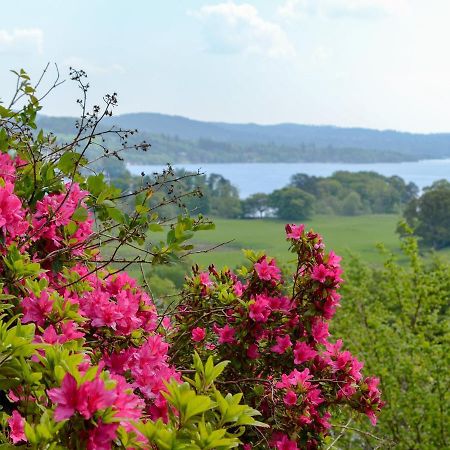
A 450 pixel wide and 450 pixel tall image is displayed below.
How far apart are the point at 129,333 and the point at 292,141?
5615 inches

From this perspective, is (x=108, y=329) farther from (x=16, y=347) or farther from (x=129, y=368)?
(x=16, y=347)

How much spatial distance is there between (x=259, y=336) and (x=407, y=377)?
6.71 meters

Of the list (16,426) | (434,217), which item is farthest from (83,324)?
Answer: (434,217)

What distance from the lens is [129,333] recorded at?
5.99 ft

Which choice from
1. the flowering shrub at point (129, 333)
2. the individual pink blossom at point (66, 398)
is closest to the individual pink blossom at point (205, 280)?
the flowering shrub at point (129, 333)

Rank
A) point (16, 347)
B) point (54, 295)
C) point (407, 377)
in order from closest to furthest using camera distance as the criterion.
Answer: point (16, 347) < point (54, 295) < point (407, 377)

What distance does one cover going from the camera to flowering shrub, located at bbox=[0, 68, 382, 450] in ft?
3.67

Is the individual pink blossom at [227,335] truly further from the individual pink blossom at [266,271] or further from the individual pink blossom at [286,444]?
the individual pink blossom at [286,444]

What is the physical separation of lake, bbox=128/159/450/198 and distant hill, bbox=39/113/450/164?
153 centimetres

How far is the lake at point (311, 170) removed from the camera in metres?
94.9

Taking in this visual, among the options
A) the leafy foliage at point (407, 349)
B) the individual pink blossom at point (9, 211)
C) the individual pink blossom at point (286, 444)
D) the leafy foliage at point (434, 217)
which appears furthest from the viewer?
the leafy foliage at point (434, 217)

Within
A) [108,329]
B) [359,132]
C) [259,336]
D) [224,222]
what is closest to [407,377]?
[259,336]

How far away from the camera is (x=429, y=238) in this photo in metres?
43.7

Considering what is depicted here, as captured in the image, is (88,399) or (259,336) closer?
(88,399)
